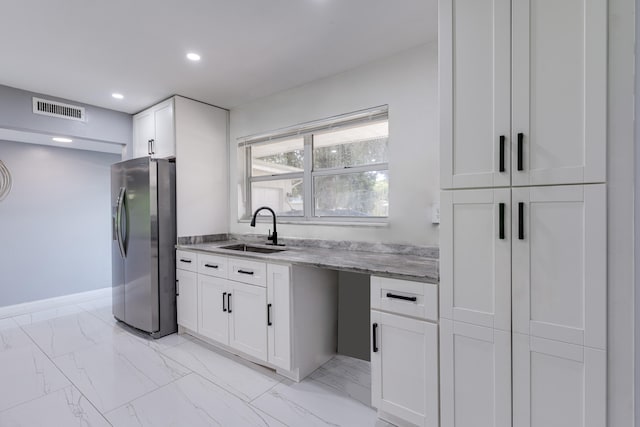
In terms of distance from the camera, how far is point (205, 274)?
104 inches

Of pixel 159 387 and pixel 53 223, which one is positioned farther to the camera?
pixel 53 223

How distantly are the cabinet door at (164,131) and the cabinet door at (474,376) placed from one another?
2904 mm

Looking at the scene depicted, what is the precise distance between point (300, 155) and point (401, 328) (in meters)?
1.95

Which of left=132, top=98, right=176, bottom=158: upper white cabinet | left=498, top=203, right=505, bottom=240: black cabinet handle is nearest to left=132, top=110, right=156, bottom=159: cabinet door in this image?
left=132, top=98, right=176, bottom=158: upper white cabinet

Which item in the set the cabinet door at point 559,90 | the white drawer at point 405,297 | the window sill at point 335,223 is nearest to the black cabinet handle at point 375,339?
the white drawer at point 405,297

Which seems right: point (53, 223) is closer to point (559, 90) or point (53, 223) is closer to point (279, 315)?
point (279, 315)

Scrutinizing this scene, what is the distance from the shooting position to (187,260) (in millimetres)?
2836

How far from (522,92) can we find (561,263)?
711 millimetres

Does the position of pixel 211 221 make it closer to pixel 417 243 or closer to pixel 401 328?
pixel 417 243

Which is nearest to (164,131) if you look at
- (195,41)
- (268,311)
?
(195,41)
